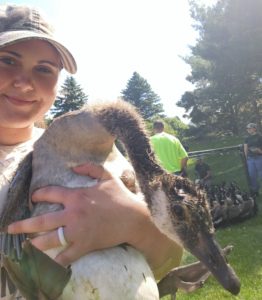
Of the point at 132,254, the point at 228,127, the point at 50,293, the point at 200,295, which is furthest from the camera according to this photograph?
the point at 228,127

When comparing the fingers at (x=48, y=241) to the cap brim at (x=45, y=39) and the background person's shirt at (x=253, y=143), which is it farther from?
the background person's shirt at (x=253, y=143)

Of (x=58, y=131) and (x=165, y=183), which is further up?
(x=58, y=131)

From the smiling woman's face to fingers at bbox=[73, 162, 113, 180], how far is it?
51cm

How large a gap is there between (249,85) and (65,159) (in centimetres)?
2618

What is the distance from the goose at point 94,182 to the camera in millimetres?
1693

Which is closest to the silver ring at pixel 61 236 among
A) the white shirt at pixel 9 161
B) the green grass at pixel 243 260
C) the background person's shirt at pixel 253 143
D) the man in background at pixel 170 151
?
the white shirt at pixel 9 161

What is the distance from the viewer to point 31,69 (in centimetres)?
228

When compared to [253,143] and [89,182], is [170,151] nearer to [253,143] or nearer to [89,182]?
[253,143]

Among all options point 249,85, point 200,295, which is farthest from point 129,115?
point 249,85

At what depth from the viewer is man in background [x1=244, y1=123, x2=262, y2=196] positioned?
1140cm

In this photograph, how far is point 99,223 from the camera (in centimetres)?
190

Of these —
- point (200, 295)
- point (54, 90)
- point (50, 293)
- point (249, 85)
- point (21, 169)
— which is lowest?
point (200, 295)

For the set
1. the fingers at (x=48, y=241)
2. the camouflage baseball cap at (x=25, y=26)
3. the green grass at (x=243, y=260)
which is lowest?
the green grass at (x=243, y=260)

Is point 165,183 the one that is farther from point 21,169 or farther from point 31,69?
point 31,69
